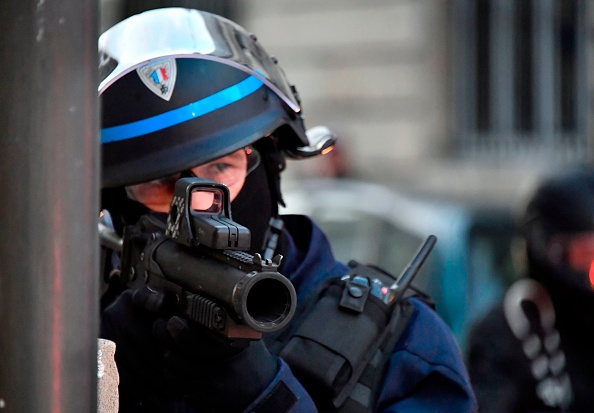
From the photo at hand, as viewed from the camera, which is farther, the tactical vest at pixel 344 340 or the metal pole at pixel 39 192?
the tactical vest at pixel 344 340

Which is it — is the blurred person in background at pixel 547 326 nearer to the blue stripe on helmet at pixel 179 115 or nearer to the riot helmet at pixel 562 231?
the riot helmet at pixel 562 231

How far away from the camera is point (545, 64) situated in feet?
37.1

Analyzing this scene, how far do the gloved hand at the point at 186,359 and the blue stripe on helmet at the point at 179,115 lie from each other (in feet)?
1.18

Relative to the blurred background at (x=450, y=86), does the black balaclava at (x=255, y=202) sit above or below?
above

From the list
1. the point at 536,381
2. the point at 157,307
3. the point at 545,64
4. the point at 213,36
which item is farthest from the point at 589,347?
the point at 545,64

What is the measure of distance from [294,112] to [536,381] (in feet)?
5.53

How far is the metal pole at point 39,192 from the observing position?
1.18 metres

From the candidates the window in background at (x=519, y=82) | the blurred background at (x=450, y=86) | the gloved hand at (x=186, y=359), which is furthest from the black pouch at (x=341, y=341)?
the window in background at (x=519, y=82)

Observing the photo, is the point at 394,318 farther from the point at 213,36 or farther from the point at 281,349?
the point at 213,36

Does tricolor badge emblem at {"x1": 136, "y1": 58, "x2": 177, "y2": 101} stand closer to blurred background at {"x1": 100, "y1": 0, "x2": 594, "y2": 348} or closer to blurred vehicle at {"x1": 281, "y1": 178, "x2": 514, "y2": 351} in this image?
blurred vehicle at {"x1": 281, "y1": 178, "x2": 514, "y2": 351}

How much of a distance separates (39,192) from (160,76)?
3.68ft

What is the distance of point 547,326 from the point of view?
3881mm

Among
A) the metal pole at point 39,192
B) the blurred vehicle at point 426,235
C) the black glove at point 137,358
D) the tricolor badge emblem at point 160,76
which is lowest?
the blurred vehicle at point 426,235

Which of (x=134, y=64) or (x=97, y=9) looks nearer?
(x=97, y=9)
